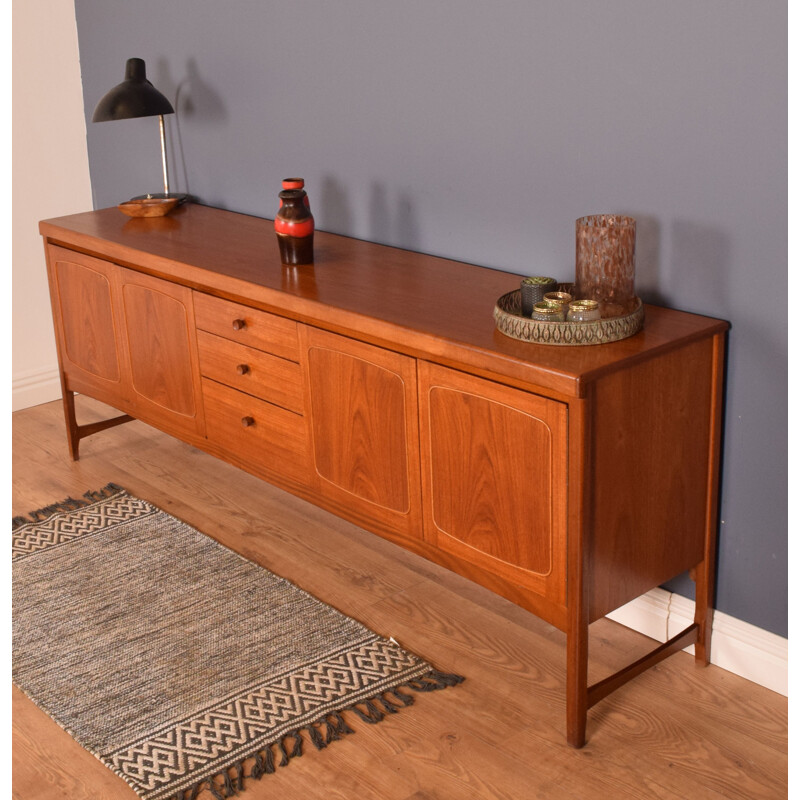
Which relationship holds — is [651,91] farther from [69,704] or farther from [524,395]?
[69,704]

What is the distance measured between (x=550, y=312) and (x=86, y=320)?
5.91ft

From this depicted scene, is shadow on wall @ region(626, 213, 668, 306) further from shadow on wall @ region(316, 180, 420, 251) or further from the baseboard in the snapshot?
the baseboard

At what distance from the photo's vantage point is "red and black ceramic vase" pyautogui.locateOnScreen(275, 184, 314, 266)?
2.67 meters

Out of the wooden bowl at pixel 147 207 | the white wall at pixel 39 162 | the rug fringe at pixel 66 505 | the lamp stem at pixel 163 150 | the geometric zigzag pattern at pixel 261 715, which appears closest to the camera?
the geometric zigzag pattern at pixel 261 715

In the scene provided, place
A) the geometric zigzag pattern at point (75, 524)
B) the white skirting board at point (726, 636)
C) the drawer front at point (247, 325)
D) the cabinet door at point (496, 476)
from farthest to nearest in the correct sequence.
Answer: the geometric zigzag pattern at point (75, 524) → the drawer front at point (247, 325) → the white skirting board at point (726, 636) → the cabinet door at point (496, 476)

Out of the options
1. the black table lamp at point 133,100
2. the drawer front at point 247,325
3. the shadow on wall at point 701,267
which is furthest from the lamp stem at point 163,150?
the shadow on wall at point 701,267

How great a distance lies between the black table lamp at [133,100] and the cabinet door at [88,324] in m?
0.44

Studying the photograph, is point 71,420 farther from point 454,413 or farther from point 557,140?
point 557,140

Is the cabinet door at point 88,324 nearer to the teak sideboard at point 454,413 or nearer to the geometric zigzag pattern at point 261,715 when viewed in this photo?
the teak sideboard at point 454,413

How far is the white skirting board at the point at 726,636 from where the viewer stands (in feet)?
7.34

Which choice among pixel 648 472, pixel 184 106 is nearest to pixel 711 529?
pixel 648 472

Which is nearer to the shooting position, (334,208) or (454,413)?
(454,413)

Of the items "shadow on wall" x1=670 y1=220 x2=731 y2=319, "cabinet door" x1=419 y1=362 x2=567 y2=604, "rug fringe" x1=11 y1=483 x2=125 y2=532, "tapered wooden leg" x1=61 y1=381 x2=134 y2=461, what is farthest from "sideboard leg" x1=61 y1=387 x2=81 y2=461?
"shadow on wall" x1=670 y1=220 x2=731 y2=319

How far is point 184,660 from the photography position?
2.43 metres
